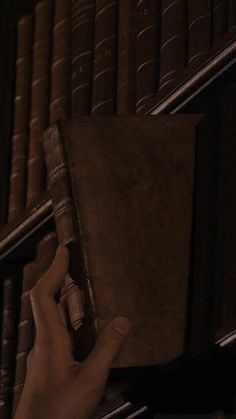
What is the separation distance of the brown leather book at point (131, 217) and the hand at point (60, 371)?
0.24ft

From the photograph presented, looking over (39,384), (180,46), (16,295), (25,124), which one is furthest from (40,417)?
(25,124)

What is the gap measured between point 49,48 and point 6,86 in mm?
142

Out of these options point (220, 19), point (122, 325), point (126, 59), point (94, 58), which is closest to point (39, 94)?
point (94, 58)

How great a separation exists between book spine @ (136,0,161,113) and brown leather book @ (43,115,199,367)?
154 mm

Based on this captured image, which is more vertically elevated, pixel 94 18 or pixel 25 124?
pixel 94 18

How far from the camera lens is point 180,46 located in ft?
5.58

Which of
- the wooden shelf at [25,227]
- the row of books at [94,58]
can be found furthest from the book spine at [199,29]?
the wooden shelf at [25,227]

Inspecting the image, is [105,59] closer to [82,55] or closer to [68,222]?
[82,55]

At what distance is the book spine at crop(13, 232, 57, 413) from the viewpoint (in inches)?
73.9

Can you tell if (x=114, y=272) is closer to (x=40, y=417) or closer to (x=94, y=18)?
(x=40, y=417)

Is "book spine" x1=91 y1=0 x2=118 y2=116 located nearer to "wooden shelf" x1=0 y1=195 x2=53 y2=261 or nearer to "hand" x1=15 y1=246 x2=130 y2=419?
"wooden shelf" x1=0 y1=195 x2=53 y2=261

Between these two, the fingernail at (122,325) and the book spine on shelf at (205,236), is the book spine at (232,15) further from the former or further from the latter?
the fingernail at (122,325)

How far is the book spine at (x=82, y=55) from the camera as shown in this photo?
1.92 m

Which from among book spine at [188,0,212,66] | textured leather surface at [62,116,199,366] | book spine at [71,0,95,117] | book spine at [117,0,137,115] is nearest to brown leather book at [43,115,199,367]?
textured leather surface at [62,116,199,366]
